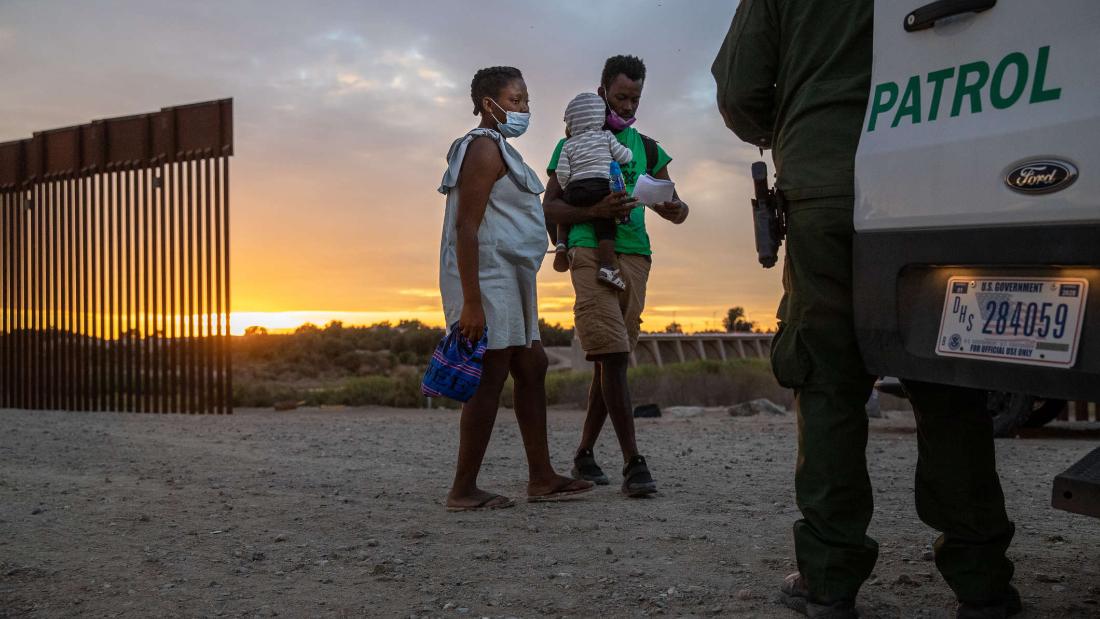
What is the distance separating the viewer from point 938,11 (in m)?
2.71

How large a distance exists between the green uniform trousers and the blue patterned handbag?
6.67ft

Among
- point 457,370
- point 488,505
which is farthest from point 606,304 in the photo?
point 488,505

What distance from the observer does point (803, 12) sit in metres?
3.11

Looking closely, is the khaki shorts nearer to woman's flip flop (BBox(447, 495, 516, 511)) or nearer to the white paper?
the white paper

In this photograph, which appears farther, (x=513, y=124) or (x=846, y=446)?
(x=513, y=124)

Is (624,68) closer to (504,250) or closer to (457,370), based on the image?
(504,250)

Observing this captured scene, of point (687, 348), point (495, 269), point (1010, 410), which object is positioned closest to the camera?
point (495, 269)

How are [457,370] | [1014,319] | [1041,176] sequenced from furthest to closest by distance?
[457,370], [1014,319], [1041,176]

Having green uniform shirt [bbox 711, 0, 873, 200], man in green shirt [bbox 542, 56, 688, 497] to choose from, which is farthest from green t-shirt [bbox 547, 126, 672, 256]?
green uniform shirt [bbox 711, 0, 873, 200]

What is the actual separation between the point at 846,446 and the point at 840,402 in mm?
130

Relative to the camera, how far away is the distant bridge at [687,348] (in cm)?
2453

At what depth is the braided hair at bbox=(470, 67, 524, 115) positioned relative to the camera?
17.0ft

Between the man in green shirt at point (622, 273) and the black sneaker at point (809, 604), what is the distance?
2077 millimetres

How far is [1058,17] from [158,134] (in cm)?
1277
